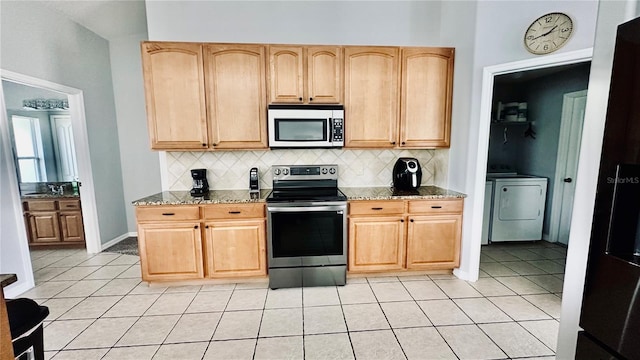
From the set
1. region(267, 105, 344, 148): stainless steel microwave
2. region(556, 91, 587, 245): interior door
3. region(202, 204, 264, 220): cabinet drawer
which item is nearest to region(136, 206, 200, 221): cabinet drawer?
region(202, 204, 264, 220): cabinet drawer

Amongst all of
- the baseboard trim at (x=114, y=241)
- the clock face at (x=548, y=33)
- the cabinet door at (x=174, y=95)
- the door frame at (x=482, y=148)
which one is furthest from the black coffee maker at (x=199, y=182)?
the clock face at (x=548, y=33)

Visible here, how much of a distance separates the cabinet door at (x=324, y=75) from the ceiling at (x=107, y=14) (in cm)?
221

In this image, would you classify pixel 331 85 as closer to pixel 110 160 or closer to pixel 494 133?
pixel 494 133

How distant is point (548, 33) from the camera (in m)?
2.22

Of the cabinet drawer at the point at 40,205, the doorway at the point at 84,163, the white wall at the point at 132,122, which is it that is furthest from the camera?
the white wall at the point at 132,122

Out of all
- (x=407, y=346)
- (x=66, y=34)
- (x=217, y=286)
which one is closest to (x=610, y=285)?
(x=407, y=346)

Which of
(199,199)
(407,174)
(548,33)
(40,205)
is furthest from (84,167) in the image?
(548,33)

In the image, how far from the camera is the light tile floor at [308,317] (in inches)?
74.7

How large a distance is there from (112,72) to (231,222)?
127 inches

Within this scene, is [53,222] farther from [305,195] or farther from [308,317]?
[308,317]

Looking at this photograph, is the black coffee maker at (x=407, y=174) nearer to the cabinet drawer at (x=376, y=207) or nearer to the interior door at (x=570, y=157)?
the cabinet drawer at (x=376, y=207)

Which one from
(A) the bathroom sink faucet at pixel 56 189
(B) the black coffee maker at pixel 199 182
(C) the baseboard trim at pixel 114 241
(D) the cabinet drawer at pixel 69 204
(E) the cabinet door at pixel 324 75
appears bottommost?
(C) the baseboard trim at pixel 114 241

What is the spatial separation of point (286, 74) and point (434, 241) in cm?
226

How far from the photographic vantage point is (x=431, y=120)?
117 inches
